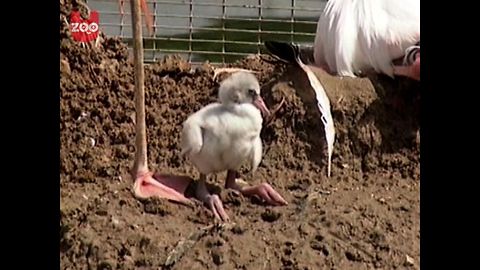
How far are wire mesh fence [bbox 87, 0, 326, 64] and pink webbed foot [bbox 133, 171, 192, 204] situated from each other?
145 centimetres

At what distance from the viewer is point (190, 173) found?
413 cm

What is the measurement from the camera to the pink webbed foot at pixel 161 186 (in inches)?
149

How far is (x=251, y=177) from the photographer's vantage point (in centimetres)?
414

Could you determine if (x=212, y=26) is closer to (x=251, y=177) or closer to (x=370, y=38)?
(x=370, y=38)

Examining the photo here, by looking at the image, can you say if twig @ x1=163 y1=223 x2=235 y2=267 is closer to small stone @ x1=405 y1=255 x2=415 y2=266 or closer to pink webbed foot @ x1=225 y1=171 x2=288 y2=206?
pink webbed foot @ x1=225 y1=171 x2=288 y2=206

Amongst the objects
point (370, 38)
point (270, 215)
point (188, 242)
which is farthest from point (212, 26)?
point (188, 242)

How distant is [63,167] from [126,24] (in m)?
1.36

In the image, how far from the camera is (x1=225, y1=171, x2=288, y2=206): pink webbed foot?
3818 mm

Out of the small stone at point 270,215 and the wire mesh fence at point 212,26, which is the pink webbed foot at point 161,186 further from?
the wire mesh fence at point 212,26

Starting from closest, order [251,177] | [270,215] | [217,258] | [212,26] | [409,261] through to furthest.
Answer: [217,258]
[409,261]
[270,215]
[251,177]
[212,26]

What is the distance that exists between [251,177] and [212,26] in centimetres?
156

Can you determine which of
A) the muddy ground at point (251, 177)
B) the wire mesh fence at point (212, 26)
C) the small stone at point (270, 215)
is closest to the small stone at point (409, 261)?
the muddy ground at point (251, 177)

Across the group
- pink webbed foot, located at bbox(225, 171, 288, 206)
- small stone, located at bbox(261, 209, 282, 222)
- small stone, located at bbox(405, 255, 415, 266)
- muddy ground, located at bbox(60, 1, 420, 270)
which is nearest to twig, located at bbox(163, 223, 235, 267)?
muddy ground, located at bbox(60, 1, 420, 270)

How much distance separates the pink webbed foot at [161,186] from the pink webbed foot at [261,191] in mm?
151
